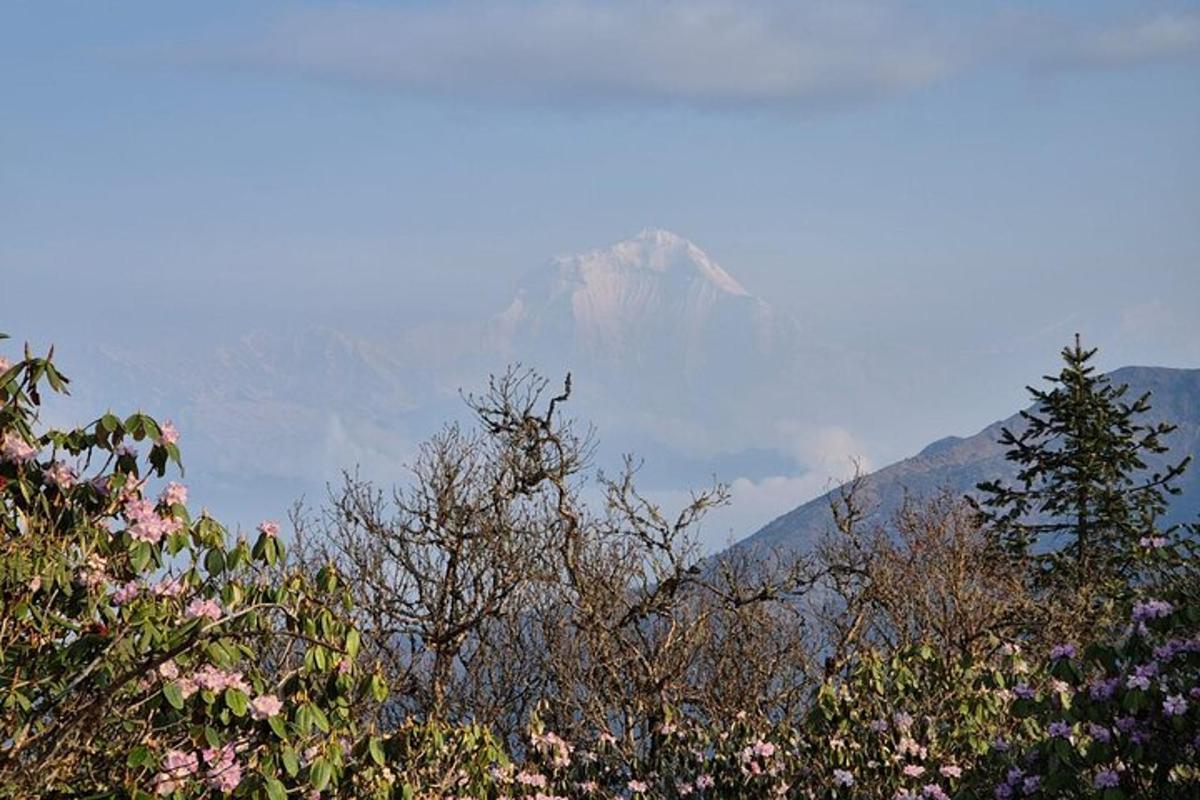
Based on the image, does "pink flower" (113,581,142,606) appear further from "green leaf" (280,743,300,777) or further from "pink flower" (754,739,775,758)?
"pink flower" (754,739,775,758)

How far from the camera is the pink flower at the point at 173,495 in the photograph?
25.3 ft

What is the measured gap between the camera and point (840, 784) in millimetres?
10320

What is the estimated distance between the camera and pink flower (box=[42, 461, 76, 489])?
7.60 metres

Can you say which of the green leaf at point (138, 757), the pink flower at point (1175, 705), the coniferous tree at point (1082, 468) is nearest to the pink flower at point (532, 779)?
the green leaf at point (138, 757)

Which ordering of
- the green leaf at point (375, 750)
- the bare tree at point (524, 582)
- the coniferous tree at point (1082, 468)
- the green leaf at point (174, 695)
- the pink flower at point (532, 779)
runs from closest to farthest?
the green leaf at point (174, 695), the green leaf at point (375, 750), the pink flower at point (532, 779), the bare tree at point (524, 582), the coniferous tree at point (1082, 468)

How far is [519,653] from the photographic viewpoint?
19453 mm

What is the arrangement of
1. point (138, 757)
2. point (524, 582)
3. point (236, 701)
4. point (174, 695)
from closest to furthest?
point (174, 695), point (138, 757), point (236, 701), point (524, 582)

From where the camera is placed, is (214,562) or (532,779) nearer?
(214,562)

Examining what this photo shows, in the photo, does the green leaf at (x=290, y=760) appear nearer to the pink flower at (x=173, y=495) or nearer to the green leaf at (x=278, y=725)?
the green leaf at (x=278, y=725)

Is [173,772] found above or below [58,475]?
below

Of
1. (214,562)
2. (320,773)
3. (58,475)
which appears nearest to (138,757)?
(320,773)

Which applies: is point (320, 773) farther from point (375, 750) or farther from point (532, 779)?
point (532, 779)

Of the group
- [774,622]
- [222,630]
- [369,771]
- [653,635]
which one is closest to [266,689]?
[222,630]

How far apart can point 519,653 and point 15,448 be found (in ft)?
41.1
